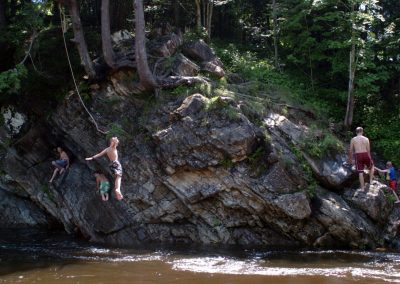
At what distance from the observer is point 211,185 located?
45.4 ft

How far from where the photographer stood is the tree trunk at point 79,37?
15750 millimetres

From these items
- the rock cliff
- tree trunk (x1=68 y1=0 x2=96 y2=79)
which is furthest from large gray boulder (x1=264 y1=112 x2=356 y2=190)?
tree trunk (x1=68 y1=0 x2=96 y2=79)

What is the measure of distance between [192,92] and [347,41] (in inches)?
223

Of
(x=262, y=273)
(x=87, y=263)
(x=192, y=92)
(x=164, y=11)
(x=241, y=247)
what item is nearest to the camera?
(x=262, y=273)

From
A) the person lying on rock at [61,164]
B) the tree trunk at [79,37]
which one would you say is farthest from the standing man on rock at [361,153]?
the person lying on rock at [61,164]

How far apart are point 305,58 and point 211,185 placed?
825 cm

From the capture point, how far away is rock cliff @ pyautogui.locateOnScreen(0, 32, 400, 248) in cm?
1331

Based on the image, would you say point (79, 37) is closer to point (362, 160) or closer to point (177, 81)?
point (177, 81)

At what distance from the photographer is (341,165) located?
14.2 meters

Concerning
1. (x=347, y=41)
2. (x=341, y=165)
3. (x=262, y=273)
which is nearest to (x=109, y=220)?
(x=262, y=273)

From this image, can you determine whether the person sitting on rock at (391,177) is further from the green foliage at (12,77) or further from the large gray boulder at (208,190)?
the green foliage at (12,77)

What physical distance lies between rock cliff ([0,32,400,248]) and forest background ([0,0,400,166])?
2507mm

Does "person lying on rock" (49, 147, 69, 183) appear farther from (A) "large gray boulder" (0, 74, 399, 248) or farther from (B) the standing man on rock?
(B) the standing man on rock

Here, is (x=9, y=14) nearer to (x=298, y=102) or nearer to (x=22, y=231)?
(x=22, y=231)
